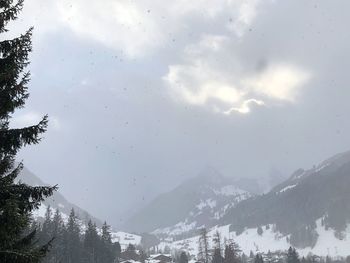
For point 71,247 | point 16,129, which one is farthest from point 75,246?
point 16,129

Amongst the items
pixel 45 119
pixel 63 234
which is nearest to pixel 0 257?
pixel 45 119

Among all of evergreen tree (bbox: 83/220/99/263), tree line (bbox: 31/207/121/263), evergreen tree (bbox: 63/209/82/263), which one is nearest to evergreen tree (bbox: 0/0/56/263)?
tree line (bbox: 31/207/121/263)

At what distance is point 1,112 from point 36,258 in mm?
4402

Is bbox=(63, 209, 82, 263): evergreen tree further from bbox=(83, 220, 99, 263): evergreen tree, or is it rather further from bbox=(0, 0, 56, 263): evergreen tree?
bbox=(0, 0, 56, 263): evergreen tree

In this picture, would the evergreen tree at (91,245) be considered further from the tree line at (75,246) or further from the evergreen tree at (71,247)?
the evergreen tree at (71,247)

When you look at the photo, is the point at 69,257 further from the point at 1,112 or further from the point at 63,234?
the point at 1,112

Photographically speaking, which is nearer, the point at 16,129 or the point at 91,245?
the point at 16,129

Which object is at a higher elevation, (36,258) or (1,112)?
(1,112)

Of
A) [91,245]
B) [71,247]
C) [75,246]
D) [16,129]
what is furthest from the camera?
[91,245]

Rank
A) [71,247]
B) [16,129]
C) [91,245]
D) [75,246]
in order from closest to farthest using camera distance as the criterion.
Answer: [16,129], [71,247], [75,246], [91,245]

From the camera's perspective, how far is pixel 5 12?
1473 centimetres

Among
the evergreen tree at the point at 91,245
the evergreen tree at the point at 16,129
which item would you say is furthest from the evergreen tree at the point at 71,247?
the evergreen tree at the point at 16,129

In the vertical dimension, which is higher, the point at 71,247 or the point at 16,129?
the point at 71,247

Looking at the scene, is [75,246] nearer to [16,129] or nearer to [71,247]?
[71,247]
